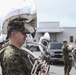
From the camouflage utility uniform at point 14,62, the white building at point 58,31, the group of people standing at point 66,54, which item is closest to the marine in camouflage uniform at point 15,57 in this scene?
the camouflage utility uniform at point 14,62

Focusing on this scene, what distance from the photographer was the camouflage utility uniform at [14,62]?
295cm

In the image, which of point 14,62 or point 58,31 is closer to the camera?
point 14,62

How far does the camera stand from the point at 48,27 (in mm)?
60188

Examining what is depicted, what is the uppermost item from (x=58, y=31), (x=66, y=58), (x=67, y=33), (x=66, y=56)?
(x=66, y=56)

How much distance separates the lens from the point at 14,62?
9.69ft

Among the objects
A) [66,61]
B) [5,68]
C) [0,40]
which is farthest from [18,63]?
[66,61]

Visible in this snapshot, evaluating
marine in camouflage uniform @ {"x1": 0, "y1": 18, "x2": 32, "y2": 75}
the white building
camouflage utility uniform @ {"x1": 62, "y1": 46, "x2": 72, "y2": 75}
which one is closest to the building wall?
the white building

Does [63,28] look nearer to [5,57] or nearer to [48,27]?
[48,27]

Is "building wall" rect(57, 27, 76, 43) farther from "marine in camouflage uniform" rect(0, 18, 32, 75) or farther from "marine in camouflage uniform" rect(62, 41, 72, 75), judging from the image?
"marine in camouflage uniform" rect(0, 18, 32, 75)

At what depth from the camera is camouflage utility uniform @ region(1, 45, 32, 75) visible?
2.95 metres

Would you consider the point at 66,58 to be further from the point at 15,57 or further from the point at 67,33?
the point at 67,33

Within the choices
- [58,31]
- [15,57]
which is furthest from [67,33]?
[15,57]

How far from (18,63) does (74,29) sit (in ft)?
187

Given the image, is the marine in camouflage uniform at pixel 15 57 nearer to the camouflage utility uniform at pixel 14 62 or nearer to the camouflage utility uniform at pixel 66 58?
the camouflage utility uniform at pixel 14 62
